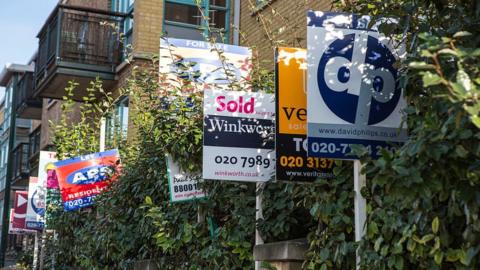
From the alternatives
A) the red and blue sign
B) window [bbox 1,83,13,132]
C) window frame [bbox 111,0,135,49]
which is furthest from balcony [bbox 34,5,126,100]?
window [bbox 1,83,13,132]

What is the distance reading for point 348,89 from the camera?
4.80 meters

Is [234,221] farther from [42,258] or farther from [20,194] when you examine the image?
[20,194]

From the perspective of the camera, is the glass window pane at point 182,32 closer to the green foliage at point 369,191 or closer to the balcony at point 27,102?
the green foliage at point 369,191

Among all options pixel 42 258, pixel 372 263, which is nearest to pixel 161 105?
pixel 372 263

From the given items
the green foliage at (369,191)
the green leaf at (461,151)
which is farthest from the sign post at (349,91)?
the green leaf at (461,151)

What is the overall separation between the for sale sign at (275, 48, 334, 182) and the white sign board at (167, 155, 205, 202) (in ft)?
7.14

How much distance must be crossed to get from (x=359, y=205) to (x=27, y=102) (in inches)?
1009

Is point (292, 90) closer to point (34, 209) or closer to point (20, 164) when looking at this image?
point (34, 209)

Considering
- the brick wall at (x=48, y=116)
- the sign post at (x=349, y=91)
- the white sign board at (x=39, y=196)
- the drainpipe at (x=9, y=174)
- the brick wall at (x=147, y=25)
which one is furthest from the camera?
the drainpipe at (x=9, y=174)

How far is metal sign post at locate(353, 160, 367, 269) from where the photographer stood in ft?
15.1

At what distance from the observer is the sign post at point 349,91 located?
4734 mm

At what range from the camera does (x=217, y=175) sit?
6.21 metres

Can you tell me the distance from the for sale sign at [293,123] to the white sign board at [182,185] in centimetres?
218

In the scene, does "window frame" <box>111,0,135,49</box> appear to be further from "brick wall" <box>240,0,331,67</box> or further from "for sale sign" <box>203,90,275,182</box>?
"for sale sign" <box>203,90,275,182</box>
